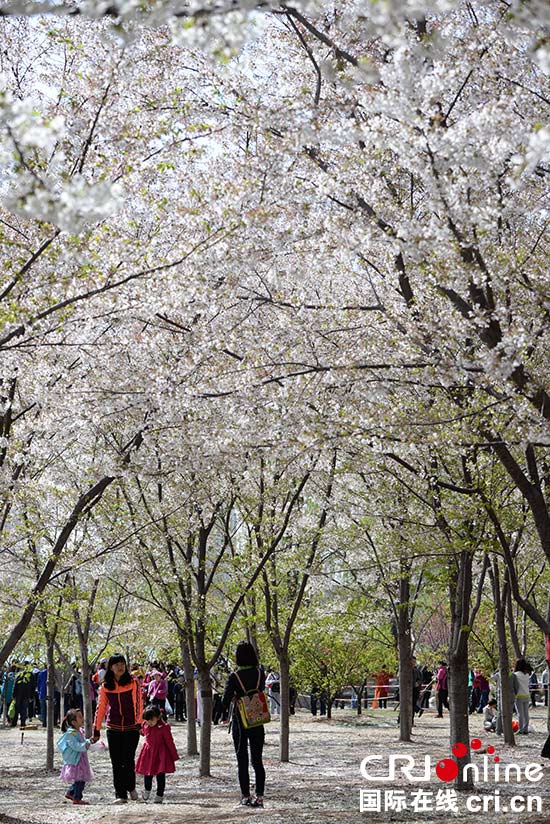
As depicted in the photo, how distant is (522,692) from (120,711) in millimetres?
11031

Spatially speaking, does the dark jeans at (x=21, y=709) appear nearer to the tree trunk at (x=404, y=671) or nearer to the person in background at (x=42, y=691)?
the person in background at (x=42, y=691)

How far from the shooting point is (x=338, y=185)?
7336 mm

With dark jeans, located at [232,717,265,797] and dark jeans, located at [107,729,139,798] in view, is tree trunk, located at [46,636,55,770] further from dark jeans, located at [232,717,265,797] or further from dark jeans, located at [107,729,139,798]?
dark jeans, located at [232,717,265,797]

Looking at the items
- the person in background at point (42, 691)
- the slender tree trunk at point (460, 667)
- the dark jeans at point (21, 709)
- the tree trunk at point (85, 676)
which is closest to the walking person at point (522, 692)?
the tree trunk at point (85, 676)

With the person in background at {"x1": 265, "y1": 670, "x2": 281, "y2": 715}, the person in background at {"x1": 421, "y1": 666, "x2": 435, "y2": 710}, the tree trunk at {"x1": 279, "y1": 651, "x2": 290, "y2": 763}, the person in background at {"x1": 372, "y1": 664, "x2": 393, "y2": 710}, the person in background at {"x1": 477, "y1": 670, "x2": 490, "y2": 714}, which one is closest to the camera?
the tree trunk at {"x1": 279, "y1": 651, "x2": 290, "y2": 763}

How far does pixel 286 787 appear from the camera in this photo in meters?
11.8

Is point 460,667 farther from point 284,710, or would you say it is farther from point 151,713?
point 284,710

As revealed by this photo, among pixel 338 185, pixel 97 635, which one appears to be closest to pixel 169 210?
pixel 338 185

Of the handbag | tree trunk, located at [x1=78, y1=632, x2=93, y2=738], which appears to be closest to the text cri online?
the handbag

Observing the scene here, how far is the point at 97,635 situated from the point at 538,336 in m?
17.7

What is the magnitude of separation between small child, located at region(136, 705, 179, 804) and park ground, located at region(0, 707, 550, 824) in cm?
28

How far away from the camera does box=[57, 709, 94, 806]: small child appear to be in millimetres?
11308

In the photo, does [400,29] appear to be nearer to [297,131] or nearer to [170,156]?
[297,131]

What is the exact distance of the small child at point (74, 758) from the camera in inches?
445
